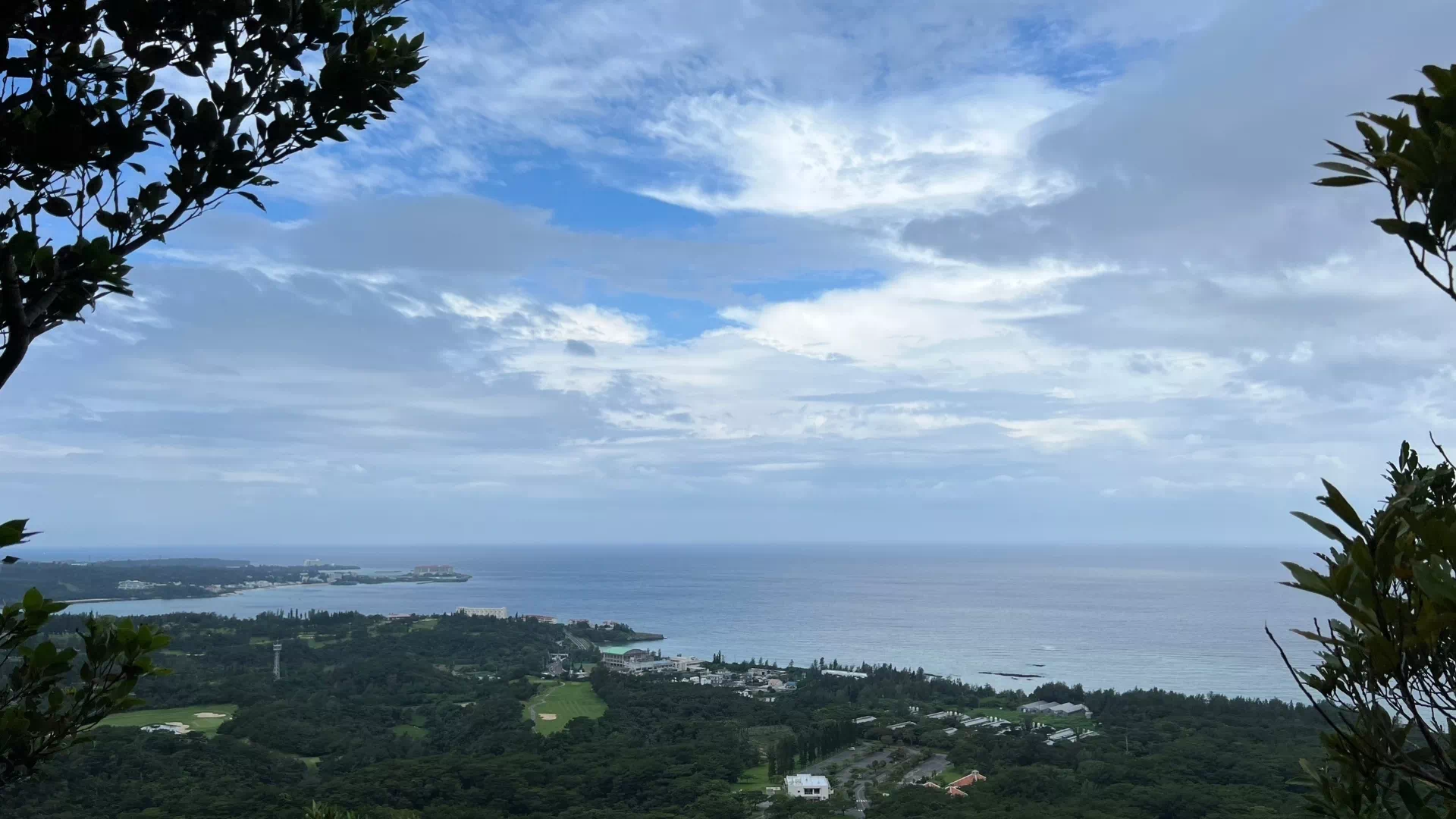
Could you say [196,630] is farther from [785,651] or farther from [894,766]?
[894,766]

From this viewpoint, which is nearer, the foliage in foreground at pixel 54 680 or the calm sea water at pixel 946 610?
the foliage in foreground at pixel 54 680

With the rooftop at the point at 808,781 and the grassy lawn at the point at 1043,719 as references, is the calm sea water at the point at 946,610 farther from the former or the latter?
the rooftop at the point at 808,781

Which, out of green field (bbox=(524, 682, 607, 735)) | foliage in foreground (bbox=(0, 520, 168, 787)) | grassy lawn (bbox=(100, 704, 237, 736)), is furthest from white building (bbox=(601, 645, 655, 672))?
foliage in foreground (bbox=(0, 520, 168, 787))

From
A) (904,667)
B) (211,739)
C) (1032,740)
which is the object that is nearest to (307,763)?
(211,739)

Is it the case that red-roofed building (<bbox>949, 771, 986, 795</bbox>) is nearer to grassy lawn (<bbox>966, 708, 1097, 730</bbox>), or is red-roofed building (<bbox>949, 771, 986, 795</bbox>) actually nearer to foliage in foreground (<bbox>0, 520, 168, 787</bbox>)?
grassy lawn (<bbox>966, 708, 1097, 730</bbox>)

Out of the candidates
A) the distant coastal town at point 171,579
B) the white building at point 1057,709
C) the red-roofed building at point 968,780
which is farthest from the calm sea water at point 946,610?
the red-roofed building at point 968,780

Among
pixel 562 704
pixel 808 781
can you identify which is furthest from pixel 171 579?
pixel 808 781
